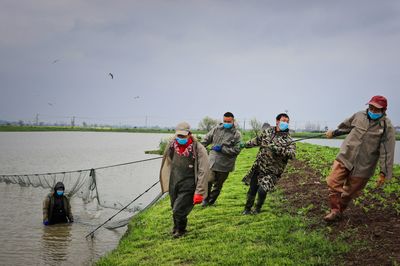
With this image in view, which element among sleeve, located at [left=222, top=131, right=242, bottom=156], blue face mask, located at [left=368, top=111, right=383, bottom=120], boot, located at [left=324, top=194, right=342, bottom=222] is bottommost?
boot, located at [left=324, top=194, right=342, bottom=222]

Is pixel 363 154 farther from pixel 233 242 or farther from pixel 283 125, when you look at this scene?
pixel 233 242

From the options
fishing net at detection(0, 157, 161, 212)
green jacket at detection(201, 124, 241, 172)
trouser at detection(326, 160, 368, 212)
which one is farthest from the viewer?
fishing net at detection(0, 157, 161, 212)

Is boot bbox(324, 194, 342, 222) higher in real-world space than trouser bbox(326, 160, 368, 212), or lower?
lower

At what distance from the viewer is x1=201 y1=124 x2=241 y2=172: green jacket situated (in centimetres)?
891

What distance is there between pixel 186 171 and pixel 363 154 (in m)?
3.11

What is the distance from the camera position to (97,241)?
31.0ft

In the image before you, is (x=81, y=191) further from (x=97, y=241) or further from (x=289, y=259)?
(x=289, y=259)

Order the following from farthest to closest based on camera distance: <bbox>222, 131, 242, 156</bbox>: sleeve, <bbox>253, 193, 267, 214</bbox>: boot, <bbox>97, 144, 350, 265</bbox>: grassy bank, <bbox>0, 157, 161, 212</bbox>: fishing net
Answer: <bbox>0, 157, 161, 212</bbox>: fishing net
<bbox>222, 131, 242, 156</bbox>: sleeve
<bbox>253, 193, 267, 214</bbox>: boot
<bbox>97, 144, 350, 265</bbox>: grassy bank

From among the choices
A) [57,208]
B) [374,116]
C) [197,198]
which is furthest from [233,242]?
[57,208]

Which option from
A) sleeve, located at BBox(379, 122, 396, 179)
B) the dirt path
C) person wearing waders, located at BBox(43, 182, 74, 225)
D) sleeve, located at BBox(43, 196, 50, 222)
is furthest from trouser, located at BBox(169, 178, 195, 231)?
sleeve, located at BBox(43, 196, 50, 222)

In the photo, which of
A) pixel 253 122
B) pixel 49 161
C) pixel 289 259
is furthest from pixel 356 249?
pixel 253 122

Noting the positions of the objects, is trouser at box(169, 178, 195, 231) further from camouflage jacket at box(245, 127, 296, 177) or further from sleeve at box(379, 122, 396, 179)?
sleeve at box(379, 122, 396, 179)

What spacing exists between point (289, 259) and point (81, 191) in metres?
9.83

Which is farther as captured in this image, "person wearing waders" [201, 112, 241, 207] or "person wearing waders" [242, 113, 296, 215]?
"person wearing waders" [201, 112, 241, 207]
